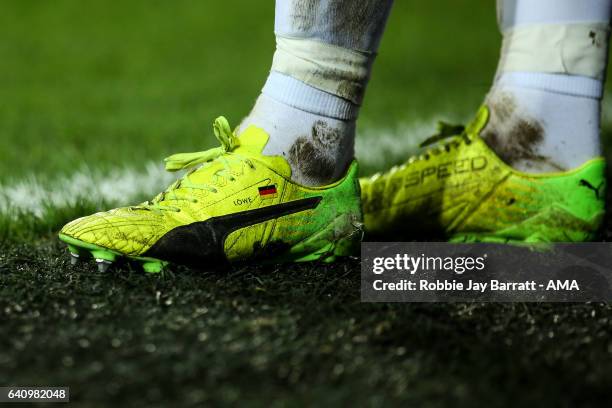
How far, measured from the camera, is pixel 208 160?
1416 millimetres

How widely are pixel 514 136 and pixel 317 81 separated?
482 mm

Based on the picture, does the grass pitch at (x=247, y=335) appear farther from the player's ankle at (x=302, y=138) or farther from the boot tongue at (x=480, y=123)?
the boot tongue at (x=480, y=123)

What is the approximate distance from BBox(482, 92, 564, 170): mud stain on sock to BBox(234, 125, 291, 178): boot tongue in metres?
0.50

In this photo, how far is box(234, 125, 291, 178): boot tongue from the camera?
1363mm

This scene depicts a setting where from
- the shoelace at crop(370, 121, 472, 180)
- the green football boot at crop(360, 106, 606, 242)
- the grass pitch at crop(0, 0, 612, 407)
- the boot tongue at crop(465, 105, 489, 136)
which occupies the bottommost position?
the grass pitch at crop(0, 0, 612, 407)

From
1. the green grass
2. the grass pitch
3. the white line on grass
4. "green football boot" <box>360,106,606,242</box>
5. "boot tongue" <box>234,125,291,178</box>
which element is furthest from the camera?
the green grass

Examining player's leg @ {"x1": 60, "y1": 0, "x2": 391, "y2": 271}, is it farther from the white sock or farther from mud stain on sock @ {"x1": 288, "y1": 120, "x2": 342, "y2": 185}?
the white sock

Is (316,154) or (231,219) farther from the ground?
(316,154)

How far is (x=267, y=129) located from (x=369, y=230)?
0.38 metres

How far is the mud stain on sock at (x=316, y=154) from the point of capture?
1387mm

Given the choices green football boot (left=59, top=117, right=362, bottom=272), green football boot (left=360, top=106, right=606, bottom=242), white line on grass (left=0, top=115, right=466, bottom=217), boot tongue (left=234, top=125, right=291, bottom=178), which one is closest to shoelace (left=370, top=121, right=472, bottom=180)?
green football boot (left=360, top=106, right=606, bottom=242)

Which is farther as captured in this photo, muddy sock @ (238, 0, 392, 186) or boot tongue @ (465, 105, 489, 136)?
boot tongue @ (465, 105, 489, 136)

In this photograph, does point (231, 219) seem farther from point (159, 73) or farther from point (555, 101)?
point (159, 73)

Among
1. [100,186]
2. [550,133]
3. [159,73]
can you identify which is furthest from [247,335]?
[159,73]
